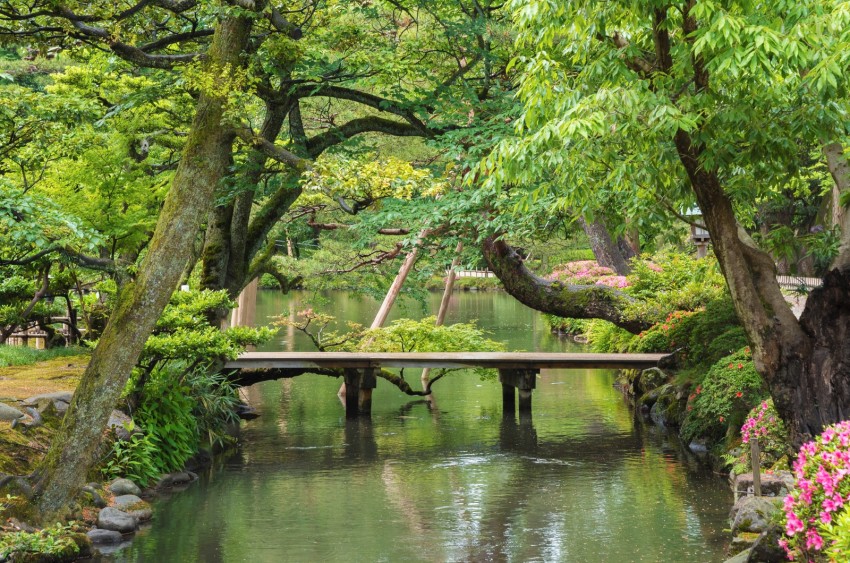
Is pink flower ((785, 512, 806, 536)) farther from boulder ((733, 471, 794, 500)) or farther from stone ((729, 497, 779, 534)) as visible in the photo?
boulder ((733, 471, 794, 500))

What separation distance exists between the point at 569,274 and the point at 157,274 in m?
21.3

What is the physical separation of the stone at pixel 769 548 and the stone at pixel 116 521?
6.12 m

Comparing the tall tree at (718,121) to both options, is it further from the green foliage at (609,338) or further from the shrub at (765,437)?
the green foliage at (609,338)

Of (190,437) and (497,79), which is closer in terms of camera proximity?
(190,437)

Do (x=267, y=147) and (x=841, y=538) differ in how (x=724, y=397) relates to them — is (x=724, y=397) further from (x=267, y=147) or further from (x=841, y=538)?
(x=841, y=538)

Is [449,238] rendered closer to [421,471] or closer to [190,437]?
[421,471]

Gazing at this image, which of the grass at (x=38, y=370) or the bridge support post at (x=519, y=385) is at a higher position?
the grass at (x=38, y=370)

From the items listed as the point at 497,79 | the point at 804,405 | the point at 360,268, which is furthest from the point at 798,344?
the point at 360,268

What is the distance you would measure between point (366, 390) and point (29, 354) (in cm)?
562

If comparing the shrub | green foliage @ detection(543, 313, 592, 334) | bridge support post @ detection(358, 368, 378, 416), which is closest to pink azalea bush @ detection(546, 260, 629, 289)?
green foliage @ detection(543, 313, 592, 334)

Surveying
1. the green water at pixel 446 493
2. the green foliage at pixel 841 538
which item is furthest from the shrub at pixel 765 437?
the green foliage at pixel 841 538

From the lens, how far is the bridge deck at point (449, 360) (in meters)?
16.5

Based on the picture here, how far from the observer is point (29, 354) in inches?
570

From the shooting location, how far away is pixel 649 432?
50.2 ft
